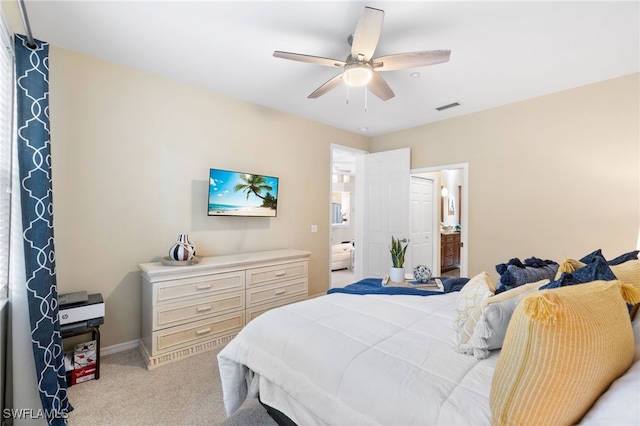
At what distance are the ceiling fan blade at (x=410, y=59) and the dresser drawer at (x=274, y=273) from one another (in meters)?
2.25

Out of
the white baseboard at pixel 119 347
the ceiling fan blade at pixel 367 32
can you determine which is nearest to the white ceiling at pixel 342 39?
the ceiling fan blade at pixel 367 32

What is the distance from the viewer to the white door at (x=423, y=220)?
4.81 m

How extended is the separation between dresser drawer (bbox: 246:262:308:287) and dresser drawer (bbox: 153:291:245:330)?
19cm

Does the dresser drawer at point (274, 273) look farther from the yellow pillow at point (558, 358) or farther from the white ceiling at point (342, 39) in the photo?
the yellow pillow at point (558, 358)

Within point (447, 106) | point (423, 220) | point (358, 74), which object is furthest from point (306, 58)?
point (423, 220)

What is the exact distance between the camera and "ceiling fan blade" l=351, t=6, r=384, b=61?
5.25ft

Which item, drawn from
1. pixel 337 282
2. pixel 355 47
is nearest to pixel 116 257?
pixel 355 47

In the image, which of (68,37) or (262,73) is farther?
(262,73)

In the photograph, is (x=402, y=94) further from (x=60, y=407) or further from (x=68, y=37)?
(x=60, y=407)

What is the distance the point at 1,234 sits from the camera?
1.69m

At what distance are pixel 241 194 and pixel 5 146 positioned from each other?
1908 mm

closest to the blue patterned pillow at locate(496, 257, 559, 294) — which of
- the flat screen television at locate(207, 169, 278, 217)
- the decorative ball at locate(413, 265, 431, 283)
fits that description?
the decorative ball at locate(413, 265, 431, 283)

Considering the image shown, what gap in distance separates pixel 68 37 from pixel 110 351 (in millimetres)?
2721

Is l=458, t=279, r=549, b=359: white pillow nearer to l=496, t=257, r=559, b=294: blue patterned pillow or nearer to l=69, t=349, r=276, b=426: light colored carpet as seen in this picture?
l=496, t=257, r=559, b=294: blue patterned pillow
